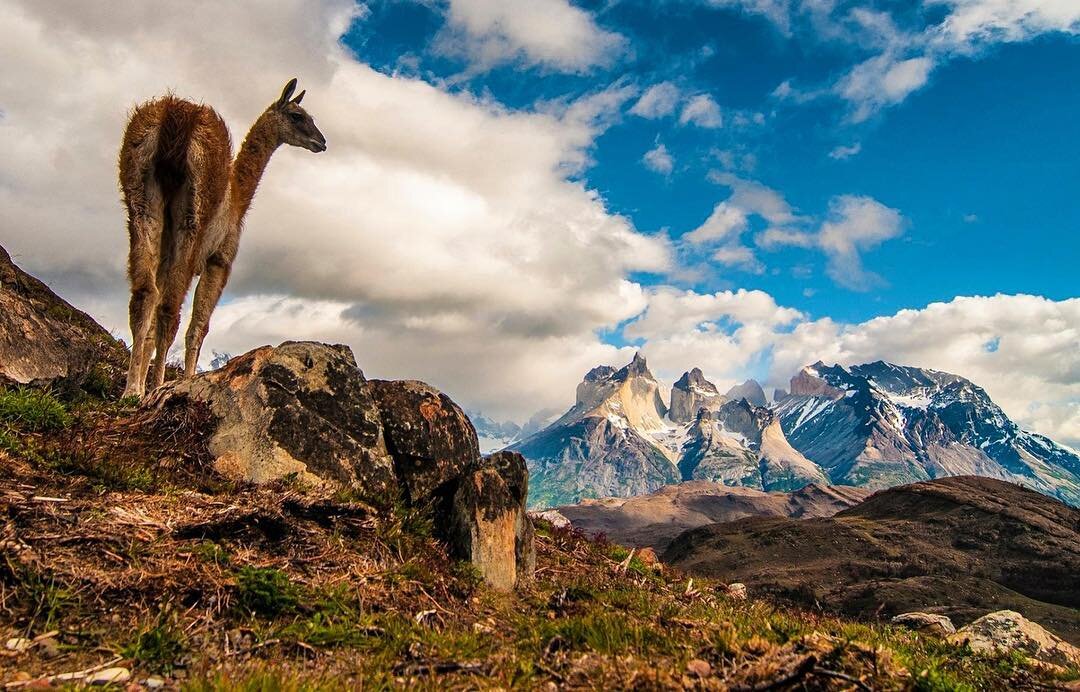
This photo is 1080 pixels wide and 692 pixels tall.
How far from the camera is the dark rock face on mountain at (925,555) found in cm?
3162

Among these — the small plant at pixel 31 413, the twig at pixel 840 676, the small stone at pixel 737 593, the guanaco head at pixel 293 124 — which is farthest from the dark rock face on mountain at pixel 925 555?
the small plant at pixel 31 413

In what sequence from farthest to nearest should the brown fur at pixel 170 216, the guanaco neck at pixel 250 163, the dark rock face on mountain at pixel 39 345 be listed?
the guanaco neck at pixel 250 163 < the dark rock face on mountain at pixel 39 345 < the brown fur at pixel 170 216

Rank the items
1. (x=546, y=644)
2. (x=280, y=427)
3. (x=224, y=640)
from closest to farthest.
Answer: (x=224, y=640) < (x=546, y=644) < (x=280, y=427)

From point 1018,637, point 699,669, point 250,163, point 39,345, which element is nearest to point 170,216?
point 250,163

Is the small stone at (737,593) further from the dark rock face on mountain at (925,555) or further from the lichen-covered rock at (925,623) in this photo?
the dark rock face on mountain at (925,555)

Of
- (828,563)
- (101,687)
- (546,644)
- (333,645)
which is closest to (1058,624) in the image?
(828,563)

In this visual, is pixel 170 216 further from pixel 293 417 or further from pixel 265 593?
pixel 265 593

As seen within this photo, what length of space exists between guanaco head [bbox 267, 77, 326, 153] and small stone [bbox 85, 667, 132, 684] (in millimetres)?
14663

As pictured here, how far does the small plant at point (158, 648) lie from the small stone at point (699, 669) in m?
4.01

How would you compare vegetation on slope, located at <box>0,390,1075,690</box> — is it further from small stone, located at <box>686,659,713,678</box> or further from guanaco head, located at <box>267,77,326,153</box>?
guanaco head, located at <box>267,77,326,153</box>

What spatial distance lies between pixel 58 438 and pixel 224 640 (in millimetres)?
4536

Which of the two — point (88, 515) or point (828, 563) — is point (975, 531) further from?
point (88, 515)

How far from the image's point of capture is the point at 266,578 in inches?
249

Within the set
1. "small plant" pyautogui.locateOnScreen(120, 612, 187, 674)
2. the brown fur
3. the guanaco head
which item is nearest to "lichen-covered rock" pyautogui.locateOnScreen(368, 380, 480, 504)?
the brown fur
